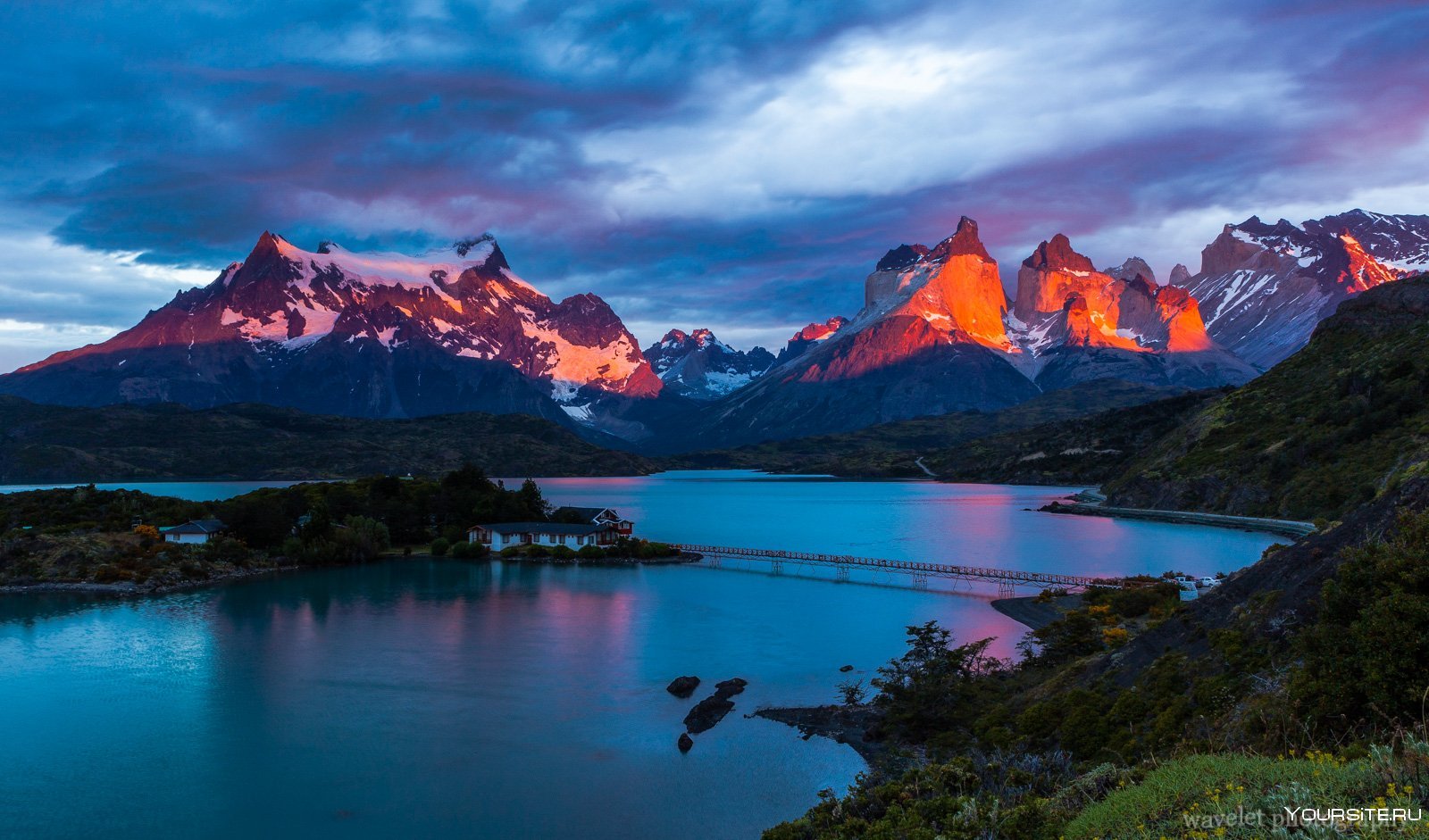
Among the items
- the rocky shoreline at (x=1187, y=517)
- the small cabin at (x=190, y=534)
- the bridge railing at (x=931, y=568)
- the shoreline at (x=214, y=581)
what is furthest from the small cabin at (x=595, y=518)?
the rocky shoreline at (x=1187, y=517)

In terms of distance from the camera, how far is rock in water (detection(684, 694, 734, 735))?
37.6 meters

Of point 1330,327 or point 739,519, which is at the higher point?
point 1330,327

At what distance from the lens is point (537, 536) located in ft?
338

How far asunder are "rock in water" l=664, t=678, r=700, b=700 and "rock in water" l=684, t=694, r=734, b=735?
1.64m

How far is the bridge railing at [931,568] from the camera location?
7250 cm

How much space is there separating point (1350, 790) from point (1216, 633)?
18943 mm

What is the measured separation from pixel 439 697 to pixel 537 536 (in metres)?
60.6

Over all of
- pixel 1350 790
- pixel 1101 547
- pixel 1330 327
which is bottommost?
pixel 1101 547

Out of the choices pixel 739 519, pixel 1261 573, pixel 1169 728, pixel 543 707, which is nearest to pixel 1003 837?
pixel 1169 728

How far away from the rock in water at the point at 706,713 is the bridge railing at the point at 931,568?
38.4 meters

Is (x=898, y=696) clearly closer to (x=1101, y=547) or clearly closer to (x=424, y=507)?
(x=1101, y=547)

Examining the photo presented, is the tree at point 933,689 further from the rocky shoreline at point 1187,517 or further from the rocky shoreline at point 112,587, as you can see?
the rocky shoreline at point 112,587

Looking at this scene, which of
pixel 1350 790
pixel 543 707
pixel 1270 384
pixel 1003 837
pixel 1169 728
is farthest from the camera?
pixel 1270 384

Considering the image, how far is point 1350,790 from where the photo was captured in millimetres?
10359
